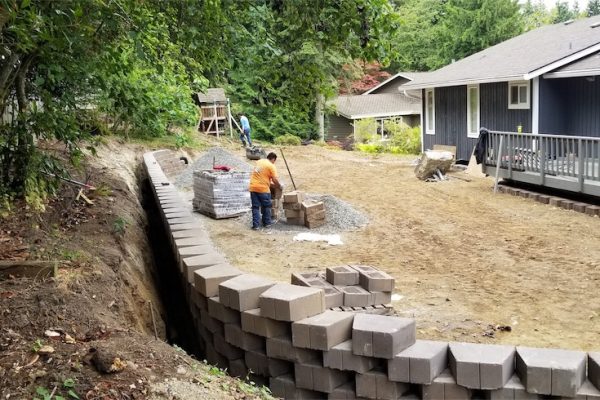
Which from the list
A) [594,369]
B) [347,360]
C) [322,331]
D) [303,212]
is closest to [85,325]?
[322,331]

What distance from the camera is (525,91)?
17.8 meters

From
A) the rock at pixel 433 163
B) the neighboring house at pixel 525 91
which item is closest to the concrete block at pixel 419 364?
the neighboring house at pixel 525 91

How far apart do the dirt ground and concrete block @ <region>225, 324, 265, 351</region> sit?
1.61m

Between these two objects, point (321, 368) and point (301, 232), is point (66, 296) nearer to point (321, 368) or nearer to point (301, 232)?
point (321, 368)

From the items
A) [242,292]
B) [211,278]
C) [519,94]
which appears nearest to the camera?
[242,292]

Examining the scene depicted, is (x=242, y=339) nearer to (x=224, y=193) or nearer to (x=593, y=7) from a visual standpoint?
(x=224, y=193)

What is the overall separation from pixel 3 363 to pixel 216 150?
16.4 m

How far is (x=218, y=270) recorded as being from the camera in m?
6.19

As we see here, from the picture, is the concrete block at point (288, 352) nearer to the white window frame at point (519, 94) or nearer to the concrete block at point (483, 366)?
the concrete block at point (483, 366)

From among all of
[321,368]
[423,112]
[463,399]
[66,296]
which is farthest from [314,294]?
[423,112]

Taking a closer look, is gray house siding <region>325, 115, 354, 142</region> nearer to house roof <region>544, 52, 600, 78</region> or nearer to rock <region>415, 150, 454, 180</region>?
rock <region>415, 150, 454, 180</region>

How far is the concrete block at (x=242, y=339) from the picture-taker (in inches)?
212

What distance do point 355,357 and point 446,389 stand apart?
703mm

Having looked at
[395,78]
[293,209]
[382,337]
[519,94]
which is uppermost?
[395,78]
